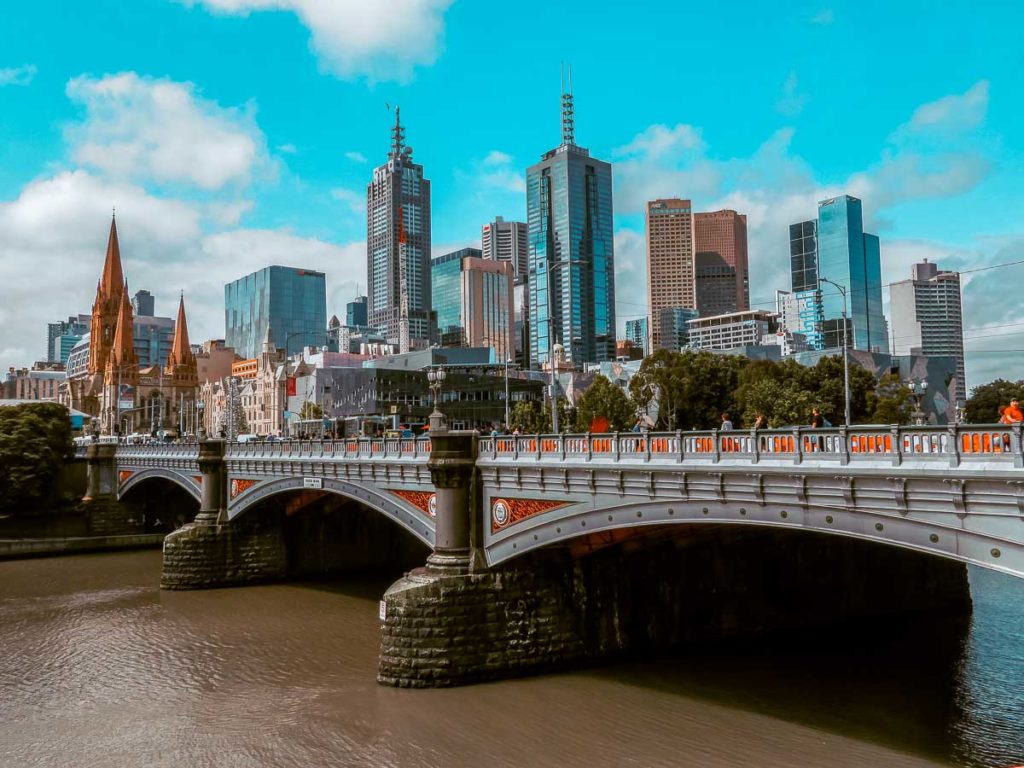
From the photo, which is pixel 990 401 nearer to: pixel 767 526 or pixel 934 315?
pixel 767 526

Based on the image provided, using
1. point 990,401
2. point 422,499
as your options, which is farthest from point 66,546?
point 990,401

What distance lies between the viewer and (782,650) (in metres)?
28.9

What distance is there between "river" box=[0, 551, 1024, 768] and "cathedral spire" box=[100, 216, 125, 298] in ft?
441

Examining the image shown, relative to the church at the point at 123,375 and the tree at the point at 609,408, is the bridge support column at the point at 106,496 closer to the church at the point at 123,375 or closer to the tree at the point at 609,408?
the tree at the point at 609,408

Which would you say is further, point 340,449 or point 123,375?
point 123,375

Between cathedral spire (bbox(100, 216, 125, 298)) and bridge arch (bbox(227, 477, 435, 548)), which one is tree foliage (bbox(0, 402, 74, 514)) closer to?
bridge arch (bbox(227, 477, 435, 548))

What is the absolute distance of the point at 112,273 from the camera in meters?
156

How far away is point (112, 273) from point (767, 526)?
516ft

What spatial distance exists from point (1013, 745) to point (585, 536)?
11.3 m

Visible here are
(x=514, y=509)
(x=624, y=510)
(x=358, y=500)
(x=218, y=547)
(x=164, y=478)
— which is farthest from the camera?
(x=164, y=478)

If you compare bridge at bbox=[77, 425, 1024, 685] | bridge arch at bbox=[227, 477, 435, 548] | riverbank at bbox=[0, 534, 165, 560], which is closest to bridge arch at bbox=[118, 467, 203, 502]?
riverbank at bbox=[0, 534, 165, 560]

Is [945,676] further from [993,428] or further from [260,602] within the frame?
[260,602]

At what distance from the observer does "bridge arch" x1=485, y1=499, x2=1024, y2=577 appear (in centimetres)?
1569

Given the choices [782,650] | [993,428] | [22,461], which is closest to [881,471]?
[993,428]
